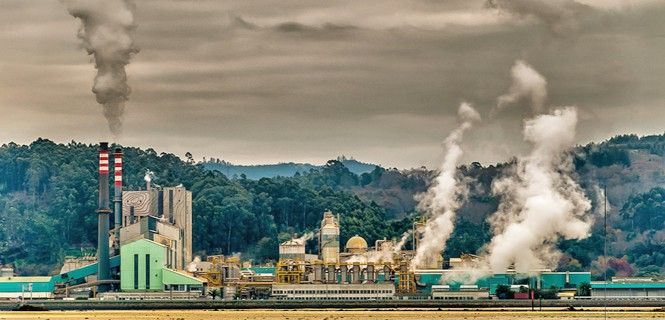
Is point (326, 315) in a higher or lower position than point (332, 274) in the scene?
lower

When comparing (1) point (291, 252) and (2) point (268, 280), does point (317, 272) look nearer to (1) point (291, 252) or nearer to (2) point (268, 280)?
(2) point (268, 280)

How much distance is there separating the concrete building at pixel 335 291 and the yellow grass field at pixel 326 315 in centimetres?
1657

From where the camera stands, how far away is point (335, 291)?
589 feet

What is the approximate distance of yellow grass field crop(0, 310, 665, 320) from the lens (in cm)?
14162

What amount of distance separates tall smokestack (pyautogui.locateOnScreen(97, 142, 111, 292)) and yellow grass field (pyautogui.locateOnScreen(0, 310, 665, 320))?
972 inches

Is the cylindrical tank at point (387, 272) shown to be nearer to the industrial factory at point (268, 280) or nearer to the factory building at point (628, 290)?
the industrial factory at point (268, 280)

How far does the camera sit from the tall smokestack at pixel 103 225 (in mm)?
187500

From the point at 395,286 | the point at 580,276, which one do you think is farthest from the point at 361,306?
the point at 580,276

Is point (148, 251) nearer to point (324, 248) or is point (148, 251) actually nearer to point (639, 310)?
point (324, 248)

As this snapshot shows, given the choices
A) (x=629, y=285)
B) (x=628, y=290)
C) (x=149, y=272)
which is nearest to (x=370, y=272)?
(x=149, y=272)

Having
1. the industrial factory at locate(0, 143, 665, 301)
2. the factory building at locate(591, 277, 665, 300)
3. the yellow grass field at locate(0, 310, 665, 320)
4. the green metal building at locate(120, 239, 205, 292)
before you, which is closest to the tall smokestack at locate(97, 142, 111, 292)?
the industrial factory at locate(0, 143, 665, 301)

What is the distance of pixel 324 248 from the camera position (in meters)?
196

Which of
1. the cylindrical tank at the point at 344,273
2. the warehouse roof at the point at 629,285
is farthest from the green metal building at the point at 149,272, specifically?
the warehouse roof at the point at 629,285

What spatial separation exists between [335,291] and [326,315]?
32507mm
